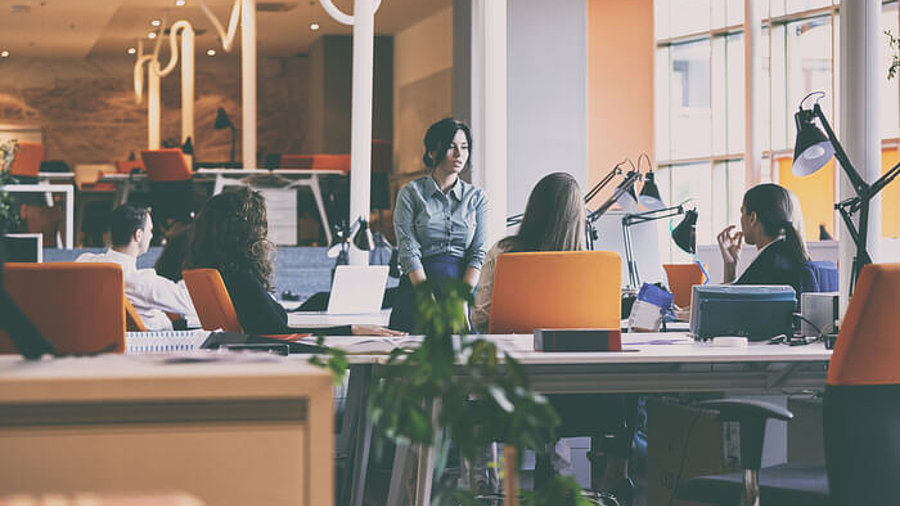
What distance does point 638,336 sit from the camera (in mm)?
3537

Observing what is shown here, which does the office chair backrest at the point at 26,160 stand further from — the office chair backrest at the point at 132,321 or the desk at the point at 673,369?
the desk at the point at 673,369

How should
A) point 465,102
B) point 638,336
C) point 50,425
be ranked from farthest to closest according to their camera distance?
point 465,102 → point 638,336 → point 50,425

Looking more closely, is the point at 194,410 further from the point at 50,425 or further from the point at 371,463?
the point at 371,463

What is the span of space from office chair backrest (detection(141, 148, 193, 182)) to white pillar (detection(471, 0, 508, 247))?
737cm

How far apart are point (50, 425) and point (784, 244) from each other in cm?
340

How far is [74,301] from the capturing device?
2.68 m

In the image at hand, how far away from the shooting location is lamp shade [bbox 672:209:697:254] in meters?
5.31

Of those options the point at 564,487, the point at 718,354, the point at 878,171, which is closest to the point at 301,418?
the point at 564,487

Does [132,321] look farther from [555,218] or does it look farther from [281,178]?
[281,178]

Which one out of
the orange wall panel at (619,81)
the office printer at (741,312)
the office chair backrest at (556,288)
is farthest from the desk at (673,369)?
the orange wall panel at (619,81)

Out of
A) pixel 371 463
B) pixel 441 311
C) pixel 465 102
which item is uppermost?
pixel 465 102

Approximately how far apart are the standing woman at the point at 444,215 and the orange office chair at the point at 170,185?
8.68 metres

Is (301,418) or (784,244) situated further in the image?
(784,244)

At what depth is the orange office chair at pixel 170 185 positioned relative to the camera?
13086 mm
